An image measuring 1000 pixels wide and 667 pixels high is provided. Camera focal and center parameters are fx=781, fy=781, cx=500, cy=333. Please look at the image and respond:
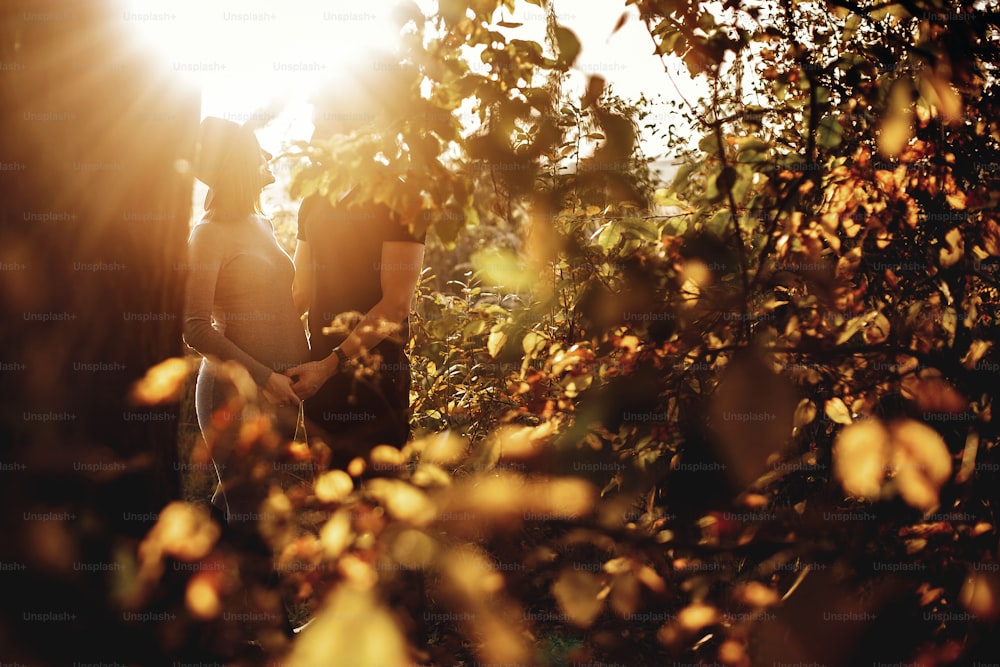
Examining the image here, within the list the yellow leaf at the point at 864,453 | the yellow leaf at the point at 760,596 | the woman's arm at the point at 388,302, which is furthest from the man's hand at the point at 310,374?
the yellow leaf at the point at 864,453

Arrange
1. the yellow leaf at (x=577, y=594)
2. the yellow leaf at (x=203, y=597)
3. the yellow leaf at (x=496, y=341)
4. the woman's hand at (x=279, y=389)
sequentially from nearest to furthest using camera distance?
1. the yellow leaf at (x=577, y=594)
2. the yellow leaf at (x=203, y=597)
3. the yellow leaf at (x=496, y=341)
4. the woman's hand at (x=279, y=389)

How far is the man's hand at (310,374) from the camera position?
278 centimetres

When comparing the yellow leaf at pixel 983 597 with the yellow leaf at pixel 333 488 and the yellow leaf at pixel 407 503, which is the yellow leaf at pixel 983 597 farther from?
the yellow leaf at pixel 333 488

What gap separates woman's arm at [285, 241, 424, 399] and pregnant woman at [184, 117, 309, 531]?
6 cm

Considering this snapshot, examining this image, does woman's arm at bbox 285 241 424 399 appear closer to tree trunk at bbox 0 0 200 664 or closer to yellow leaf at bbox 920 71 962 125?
tree trunk at bbox 0 0 200 664

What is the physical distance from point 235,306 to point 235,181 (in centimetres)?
46

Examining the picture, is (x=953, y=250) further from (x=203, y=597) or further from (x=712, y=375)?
(x=203, y=597)

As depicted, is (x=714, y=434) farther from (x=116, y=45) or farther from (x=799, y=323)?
(x=116, y=45)

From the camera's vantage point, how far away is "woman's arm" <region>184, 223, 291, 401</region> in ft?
8.70

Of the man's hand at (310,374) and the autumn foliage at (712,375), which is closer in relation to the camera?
the autumn foliage at (712,375)

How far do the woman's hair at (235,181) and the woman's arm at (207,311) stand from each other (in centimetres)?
12

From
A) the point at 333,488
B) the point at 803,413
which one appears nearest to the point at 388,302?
the point at 333,488

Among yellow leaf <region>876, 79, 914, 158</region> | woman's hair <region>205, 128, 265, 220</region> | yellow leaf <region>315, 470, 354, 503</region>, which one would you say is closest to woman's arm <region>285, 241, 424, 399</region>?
woman's hair <region>205, 128, 265, 220</region>

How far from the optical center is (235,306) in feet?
9.34
